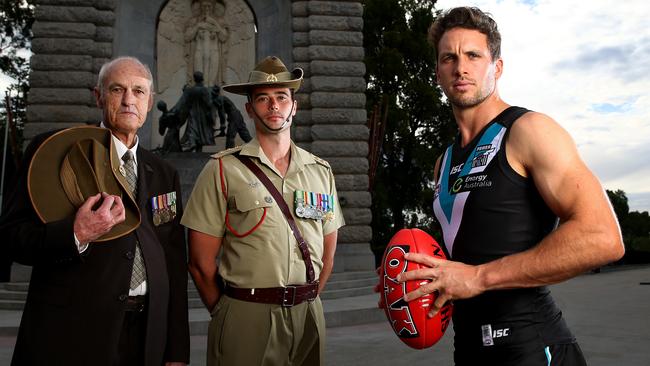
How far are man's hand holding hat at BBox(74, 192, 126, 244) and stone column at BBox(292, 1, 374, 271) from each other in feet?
29.4

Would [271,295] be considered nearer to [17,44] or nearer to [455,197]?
[455,197]

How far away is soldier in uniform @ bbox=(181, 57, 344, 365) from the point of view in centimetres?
257

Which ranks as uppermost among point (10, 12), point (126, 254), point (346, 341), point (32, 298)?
point (10, 12)

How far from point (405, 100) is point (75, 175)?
22626 mm

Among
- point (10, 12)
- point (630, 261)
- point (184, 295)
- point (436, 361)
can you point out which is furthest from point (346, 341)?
point (630, 261)

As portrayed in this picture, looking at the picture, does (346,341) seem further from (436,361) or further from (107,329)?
(107,329)

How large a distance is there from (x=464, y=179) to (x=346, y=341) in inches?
183

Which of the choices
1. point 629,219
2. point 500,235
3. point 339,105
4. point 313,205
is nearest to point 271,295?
point 313,205

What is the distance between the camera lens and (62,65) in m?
10.9

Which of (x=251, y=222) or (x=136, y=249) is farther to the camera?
(x=251, y=222)

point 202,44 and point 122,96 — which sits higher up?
point 202,44

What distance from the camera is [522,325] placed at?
5.58ft

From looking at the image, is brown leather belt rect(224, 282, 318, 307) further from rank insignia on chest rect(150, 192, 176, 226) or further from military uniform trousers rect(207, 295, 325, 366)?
rank insignia on chest rect(150, 192, 176, 226)

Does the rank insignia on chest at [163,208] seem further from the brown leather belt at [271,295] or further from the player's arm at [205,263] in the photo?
the brown leather belt at [271,295]
